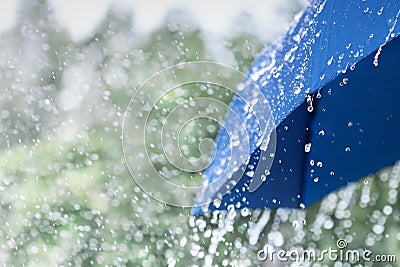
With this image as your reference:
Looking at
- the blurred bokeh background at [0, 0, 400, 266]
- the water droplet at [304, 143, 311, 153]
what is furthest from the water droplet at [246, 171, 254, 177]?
the blurred bokeh background at [0, 0, 400, 266]

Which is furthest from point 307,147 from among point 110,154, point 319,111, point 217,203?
point 110,154

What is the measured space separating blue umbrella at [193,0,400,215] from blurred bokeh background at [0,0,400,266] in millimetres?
927

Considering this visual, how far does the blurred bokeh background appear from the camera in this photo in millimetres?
2697

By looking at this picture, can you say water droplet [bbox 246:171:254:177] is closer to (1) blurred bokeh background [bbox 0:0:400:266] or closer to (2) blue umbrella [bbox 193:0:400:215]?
(2) blue umbrella [bbox 193:0:400:215]

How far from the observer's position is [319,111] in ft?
5.24

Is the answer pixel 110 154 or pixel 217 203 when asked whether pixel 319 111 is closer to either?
pixel 217 203

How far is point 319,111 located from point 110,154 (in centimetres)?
138

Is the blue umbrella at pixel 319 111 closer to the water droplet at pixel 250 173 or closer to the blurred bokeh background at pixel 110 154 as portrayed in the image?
the water droplet at pixel 250 173

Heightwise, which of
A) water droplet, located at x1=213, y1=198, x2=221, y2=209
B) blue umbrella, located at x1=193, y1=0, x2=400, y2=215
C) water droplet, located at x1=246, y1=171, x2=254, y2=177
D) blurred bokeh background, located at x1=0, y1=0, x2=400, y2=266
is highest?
blurred bokeh background, located at x1=0, y1=0, x2=400, y2=266

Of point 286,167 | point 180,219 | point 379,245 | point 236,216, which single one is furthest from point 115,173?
point 286,167

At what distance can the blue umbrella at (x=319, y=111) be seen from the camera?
1367 mm

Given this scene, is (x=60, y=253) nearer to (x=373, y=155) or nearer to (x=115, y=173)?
(x=115, y=173)

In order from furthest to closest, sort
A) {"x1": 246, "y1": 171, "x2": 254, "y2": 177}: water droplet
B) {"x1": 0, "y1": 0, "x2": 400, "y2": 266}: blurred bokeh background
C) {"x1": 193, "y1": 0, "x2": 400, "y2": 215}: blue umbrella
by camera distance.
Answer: {"x1": 0, "y1": 0, "x2": 400, "y2": 266}: blurred bokeh background → {"x1": 246, "y1": 171, "x2": 254, "y2": 177}: water droplet → {"x1": 193, "y1": 0, "x2": 400, "y2": 215}: blue umbrella

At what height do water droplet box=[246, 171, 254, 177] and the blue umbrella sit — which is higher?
the blue umbrella
